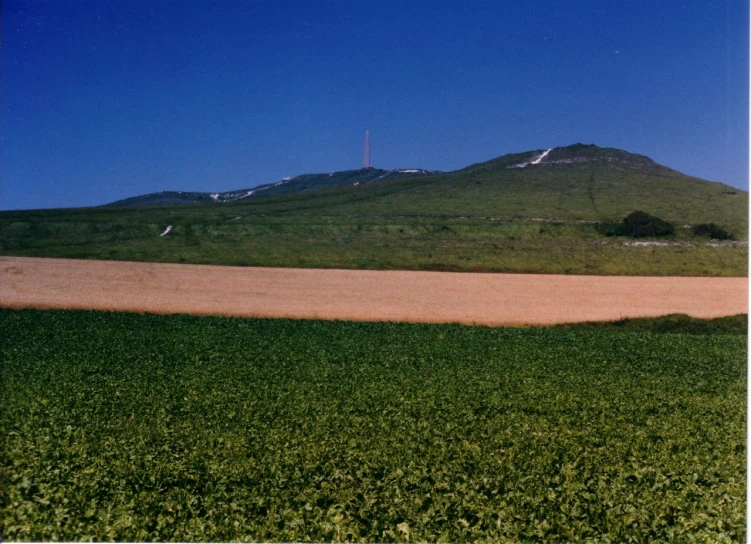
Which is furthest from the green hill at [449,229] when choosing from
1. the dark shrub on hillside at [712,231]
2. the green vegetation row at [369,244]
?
the dark shrub on hillside at [712,231]

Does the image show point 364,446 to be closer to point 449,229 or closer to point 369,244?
point 369,244

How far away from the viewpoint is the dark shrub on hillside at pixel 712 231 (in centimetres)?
6012

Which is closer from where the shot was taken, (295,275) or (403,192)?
(295,275)

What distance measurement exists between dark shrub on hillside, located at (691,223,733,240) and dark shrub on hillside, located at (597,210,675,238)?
2.22 metres

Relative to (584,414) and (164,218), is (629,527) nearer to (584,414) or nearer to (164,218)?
(584,414)

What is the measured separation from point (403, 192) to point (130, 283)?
5106cm

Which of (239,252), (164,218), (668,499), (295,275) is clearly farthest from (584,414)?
(164,218)

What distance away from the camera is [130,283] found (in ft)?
140

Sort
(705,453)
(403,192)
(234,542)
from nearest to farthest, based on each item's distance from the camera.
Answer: (234,542)
(705,453)
(403,192)

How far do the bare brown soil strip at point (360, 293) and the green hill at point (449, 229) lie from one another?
16.5 feet

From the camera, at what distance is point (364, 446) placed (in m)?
11.7

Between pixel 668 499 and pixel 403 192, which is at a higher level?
pixel 403 192

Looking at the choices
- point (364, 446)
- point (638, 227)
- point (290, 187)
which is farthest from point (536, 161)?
point (364, 446)

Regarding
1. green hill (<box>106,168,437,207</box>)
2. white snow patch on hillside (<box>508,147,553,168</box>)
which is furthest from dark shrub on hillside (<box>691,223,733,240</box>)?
→ green hill (<box>106,168,437,207</box>)
